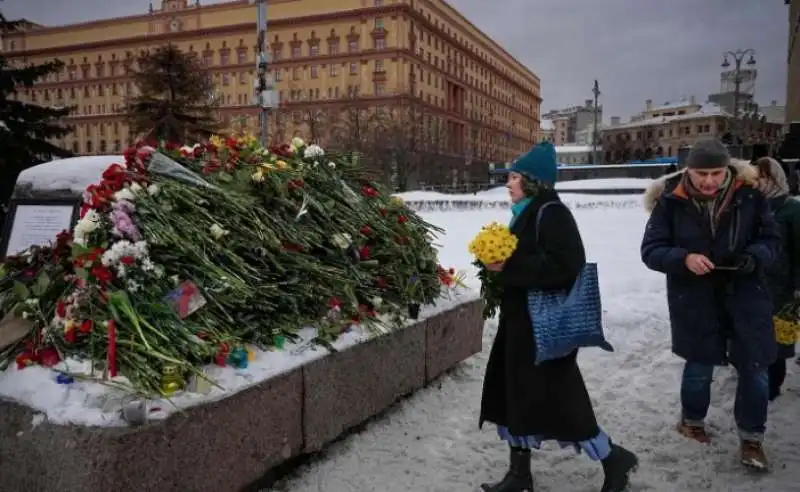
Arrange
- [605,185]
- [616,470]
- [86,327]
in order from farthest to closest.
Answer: [605,185]
[616,470]
[86,327]

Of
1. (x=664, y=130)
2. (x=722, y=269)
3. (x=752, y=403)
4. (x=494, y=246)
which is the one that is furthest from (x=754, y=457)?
(x=664, y=130)

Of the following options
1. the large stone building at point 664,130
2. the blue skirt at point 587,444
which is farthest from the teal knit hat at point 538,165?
the large stone building at point 664,130

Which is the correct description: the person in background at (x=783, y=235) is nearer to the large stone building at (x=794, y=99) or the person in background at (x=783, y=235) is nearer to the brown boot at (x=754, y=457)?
the brown boot at (x=754, y=457)

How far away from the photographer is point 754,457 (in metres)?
3.53

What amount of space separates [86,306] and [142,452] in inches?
33.6

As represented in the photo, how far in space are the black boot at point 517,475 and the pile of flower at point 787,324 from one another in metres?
2.09

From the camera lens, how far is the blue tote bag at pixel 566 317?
3.03 m

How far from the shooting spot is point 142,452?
2.59 metres

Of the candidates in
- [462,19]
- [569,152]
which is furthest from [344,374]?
[569,152]

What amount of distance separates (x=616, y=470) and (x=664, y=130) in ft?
303

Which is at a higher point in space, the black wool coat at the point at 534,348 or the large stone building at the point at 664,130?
the large stone building at the point at 664,130

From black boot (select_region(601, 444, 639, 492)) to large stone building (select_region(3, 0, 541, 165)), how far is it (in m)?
58.4

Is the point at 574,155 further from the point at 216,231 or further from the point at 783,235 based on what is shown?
the point at 216,231

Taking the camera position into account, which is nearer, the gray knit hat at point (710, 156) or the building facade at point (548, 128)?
the gray knit hat at point (710, 156)
